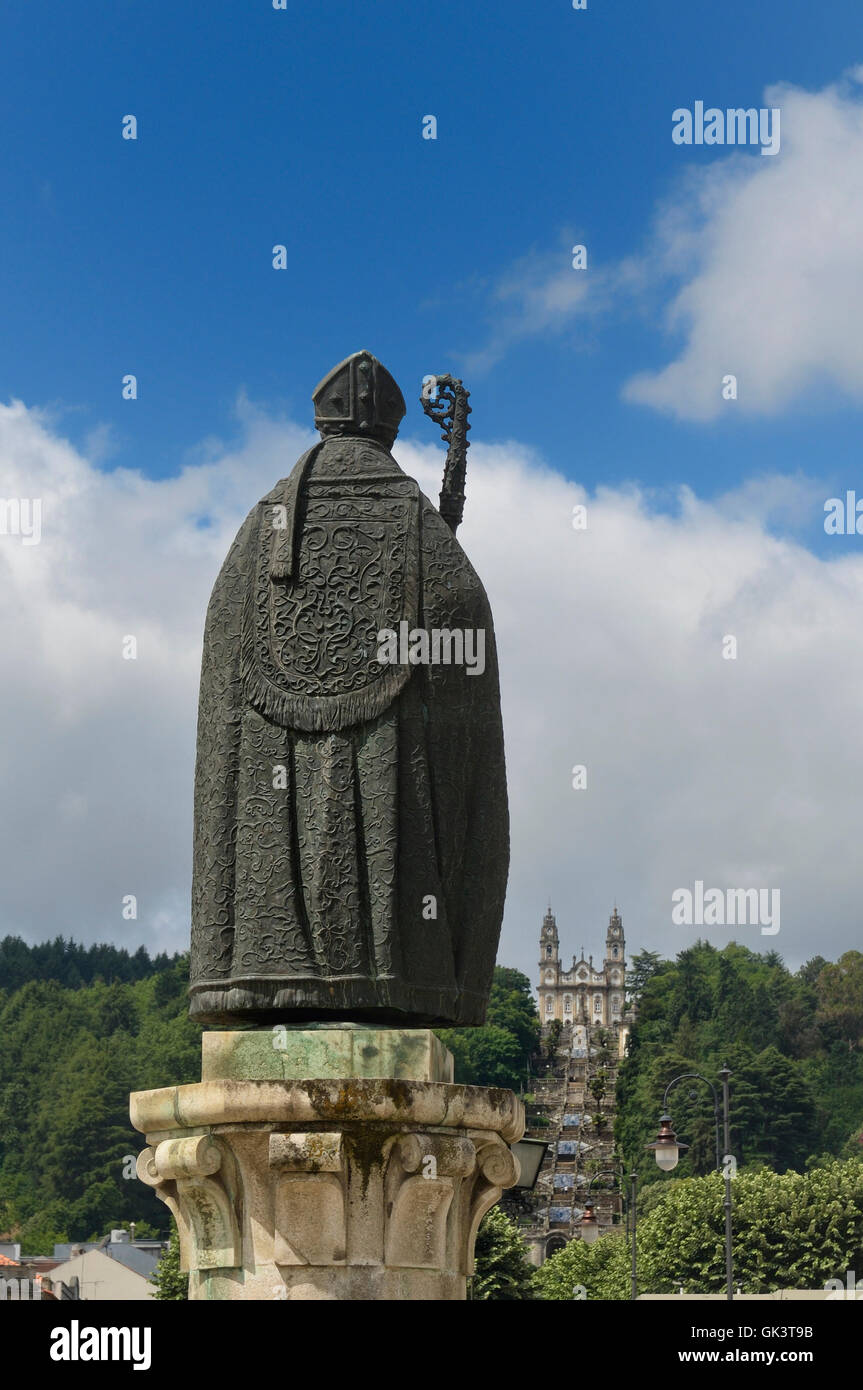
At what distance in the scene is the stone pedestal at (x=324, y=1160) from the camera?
34.1 feet

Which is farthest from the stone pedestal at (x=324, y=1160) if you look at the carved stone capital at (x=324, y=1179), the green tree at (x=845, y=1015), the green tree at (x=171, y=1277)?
the green tree at (x=845, y=1015)

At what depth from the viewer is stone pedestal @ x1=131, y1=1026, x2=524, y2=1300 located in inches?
409

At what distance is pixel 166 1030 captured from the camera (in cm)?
16838

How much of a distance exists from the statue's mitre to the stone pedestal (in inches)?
141

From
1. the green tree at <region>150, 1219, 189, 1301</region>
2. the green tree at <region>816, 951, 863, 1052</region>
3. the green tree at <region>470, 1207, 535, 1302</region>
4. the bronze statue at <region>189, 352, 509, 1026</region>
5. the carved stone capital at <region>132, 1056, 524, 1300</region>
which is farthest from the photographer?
the green tree at <region>816, 951, 863, 1052</region>

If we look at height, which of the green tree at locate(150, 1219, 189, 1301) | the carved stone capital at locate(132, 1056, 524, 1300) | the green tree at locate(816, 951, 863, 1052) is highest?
the green tree at locate(816, 951, 863, 1052)

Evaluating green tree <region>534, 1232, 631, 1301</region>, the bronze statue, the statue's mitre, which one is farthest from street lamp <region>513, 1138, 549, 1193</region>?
green tree <region>534, 1232, 631, 1301</region>

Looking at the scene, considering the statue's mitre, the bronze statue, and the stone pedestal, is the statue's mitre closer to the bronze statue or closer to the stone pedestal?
the bronze statue
